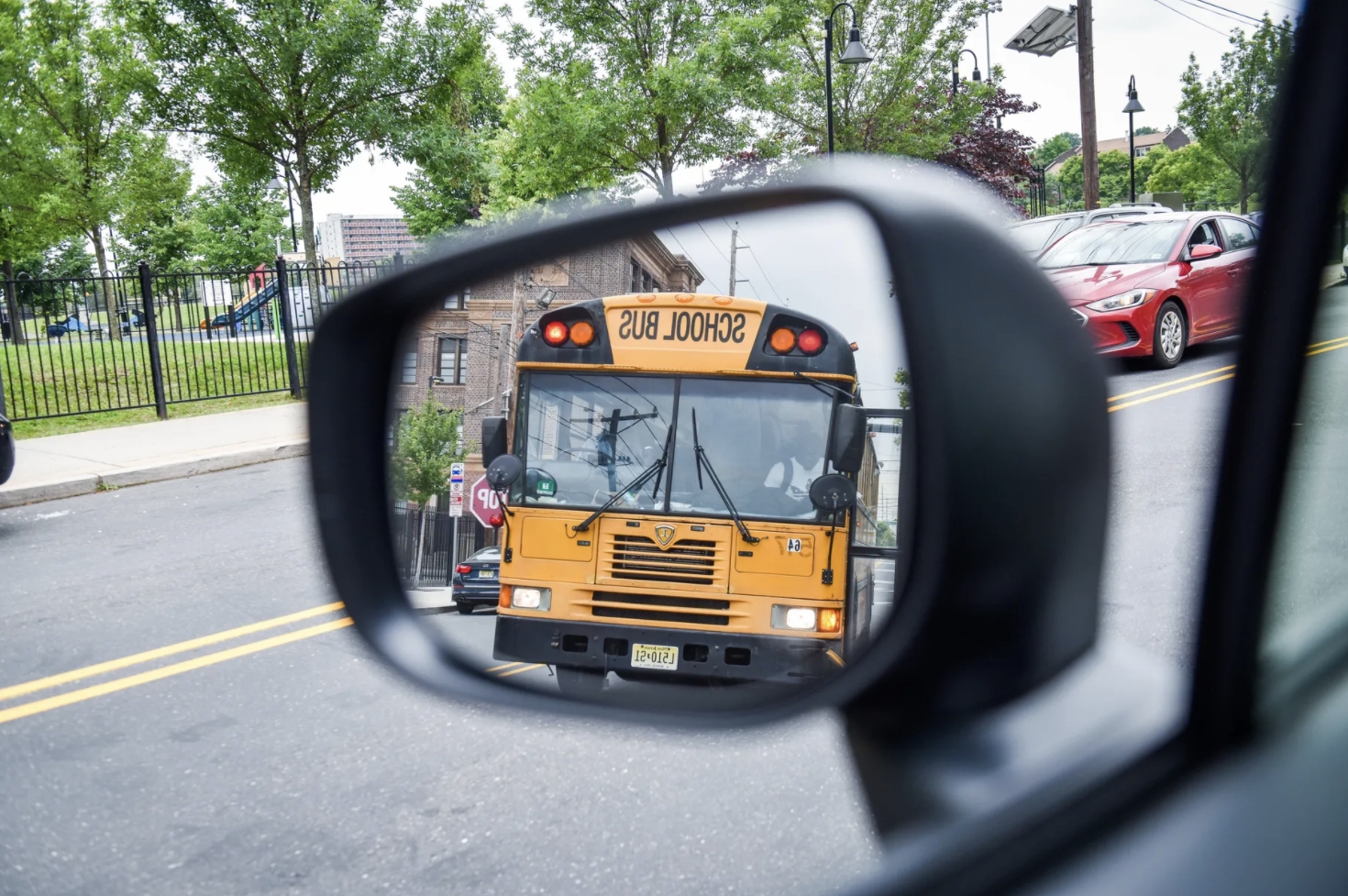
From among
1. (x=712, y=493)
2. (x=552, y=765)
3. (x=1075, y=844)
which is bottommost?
(x=552, y=765)

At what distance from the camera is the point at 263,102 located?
56.1ft

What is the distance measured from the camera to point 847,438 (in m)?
1.25

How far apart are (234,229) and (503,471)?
57044mm

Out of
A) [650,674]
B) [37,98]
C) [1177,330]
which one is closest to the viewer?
[1177,330]

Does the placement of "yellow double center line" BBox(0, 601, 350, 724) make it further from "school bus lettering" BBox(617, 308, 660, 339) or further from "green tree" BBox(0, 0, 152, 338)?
"green tree" BBox(0, 0, 152, 338)

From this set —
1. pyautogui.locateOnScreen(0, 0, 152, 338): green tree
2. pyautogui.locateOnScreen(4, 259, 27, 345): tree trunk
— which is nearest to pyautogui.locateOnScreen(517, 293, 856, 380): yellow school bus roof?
Result: pyautogui.locateOnScreen(4, 259, 27, 345): tree trunk

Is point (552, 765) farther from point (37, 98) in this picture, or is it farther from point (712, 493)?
point (37, 98)

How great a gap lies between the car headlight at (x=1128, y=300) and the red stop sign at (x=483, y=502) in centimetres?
82

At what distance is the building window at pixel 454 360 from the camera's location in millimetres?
1645

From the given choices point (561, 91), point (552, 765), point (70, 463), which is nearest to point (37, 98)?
point (561, 91)

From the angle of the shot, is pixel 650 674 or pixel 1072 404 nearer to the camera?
pixel 1072 404

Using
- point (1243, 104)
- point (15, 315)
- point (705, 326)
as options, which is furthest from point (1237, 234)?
point (15, 315)

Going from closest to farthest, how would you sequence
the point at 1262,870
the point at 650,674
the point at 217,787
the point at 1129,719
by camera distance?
1. the point at 1262,870
2. the point at 1129,719
3. the point at 650,674
4. the point at 217,787

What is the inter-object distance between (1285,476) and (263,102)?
18.3 metres
